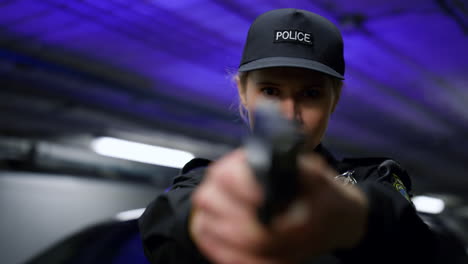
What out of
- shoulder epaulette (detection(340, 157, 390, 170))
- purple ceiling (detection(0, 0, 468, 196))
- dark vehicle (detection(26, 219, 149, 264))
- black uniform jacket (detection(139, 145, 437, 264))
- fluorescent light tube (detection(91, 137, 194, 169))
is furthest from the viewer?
fluorescent light tube (detection(91, 137, 194, 169))

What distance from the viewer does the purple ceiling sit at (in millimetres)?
2240

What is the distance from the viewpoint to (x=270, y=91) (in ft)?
2.19

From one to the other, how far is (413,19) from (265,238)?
2.33m

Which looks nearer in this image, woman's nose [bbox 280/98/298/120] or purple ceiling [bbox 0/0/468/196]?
woman's nose [bbox 280/98/298/120]

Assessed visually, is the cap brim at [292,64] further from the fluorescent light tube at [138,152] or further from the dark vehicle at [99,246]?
the fluorescent light tube at [138,152]

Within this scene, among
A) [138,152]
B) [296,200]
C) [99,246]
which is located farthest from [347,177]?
[138,152]

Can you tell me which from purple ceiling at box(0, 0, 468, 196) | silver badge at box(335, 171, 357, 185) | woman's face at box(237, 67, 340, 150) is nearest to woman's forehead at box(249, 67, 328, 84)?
woman's face at box(237, 67, 340, 150)

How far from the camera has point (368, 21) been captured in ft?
7.61

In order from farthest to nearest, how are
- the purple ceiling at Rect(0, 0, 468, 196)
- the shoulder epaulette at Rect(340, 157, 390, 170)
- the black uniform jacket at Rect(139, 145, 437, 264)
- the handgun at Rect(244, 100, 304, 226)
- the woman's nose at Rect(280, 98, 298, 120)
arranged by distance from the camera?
1. the purple ceiling at Rect(0, 0, 468, 196)
2. the shoulder epaulette at Rect(340, 157, 390, 170)
3. the woman's nose at Rect(280, 98, 298, 120)
4. the black uniform jacket at Rect(139, 145, 437, 264)
5. the handgun at Rect(244, 100, 304, 226)

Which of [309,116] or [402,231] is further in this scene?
[309,116]

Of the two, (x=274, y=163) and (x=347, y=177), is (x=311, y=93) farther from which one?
(x=274, y=163)

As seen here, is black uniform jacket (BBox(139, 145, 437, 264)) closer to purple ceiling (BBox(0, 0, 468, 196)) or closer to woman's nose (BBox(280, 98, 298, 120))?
woman's nose (BBox(280, 98, 298, 120))

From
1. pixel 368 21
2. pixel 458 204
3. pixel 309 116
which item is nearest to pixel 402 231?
pixel 309 116

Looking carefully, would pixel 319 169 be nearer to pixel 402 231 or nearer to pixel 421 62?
pixel 402 231
